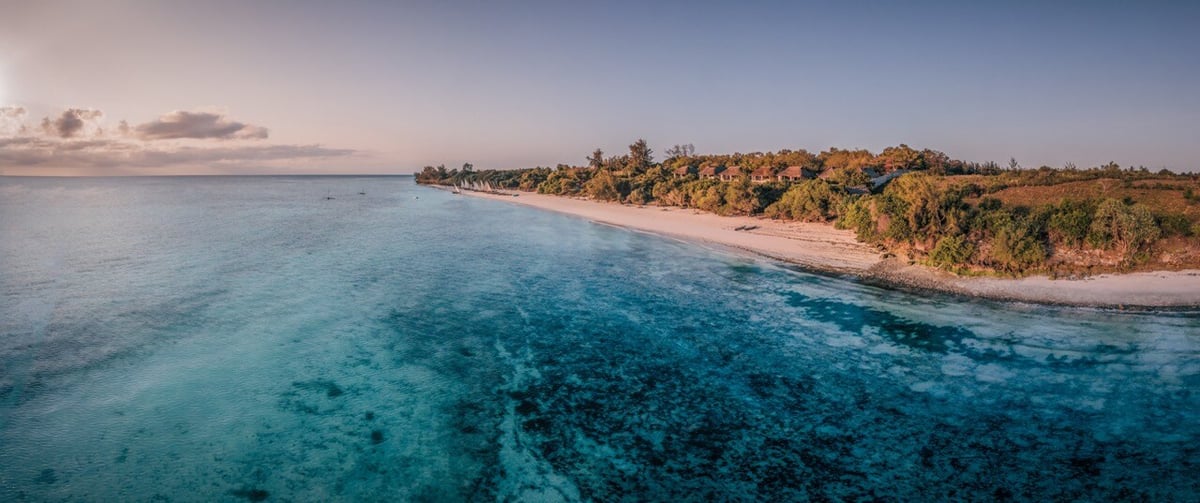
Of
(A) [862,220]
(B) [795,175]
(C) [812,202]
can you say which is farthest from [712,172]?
(A) [862,220]

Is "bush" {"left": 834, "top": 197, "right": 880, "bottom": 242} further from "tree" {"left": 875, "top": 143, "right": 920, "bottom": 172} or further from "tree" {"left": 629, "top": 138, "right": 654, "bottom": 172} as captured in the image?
"tree" {"left": 629, "top": 138, "right": 654, "bottom": 172}

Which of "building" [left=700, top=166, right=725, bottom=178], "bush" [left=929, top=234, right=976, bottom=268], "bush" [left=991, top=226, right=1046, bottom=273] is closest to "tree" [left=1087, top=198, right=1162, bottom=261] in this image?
"bush" [left=991, top=226, right=1046, bottom=273]

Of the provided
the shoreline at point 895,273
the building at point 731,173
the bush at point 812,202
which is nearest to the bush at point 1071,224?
the shoreline at point 895,273

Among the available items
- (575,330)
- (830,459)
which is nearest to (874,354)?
(830,459)

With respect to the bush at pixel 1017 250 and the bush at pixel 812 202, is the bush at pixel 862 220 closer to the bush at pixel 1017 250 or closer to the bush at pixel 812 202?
the bush at pixel 812 202

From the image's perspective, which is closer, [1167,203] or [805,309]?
[805,309]

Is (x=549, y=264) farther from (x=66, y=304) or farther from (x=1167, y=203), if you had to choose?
(x=1167, y=203)
